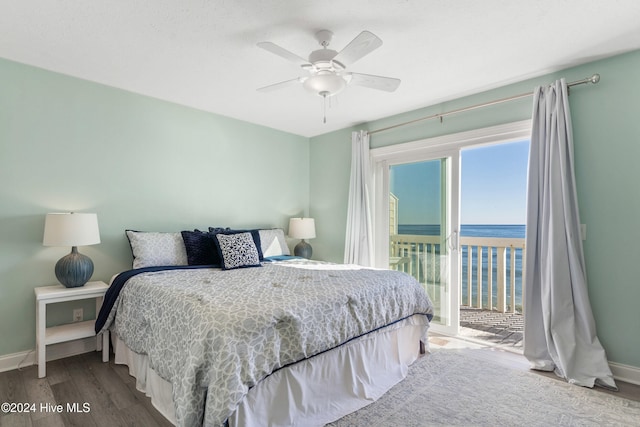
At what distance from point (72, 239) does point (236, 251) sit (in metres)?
1.29

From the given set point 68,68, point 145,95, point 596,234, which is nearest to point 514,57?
point 596,234

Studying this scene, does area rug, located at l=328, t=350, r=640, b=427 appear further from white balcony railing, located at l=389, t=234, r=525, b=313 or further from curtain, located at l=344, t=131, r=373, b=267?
curtain, located at l=344, t=131, r=373, b=267

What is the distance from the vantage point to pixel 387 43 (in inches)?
90.8

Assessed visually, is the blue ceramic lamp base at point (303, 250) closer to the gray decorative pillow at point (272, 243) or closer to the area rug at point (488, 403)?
the gray decorative pillow at point (272, 243)

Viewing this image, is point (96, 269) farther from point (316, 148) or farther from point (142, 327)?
point (316, 148)

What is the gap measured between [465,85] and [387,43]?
1.18 m

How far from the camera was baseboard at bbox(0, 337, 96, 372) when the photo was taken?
253 cm

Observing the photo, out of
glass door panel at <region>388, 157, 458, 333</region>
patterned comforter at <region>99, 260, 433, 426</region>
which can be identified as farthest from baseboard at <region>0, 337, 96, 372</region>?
glass door panel at <region>388, 157, 458, 333</region>

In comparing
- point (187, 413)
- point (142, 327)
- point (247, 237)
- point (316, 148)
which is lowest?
point (187, 413)

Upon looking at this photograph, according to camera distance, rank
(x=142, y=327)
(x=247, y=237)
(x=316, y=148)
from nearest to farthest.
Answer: (x=142, y=327) < (x=247, y=237) < (x=316, y=148)

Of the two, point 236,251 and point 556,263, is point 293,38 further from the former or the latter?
point 556,263

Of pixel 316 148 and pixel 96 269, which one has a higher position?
pixel 316 148

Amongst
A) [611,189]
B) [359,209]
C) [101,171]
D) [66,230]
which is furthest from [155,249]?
[611,189]

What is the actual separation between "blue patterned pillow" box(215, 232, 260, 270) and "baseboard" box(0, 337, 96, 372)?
56.2 inches
